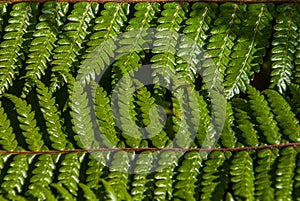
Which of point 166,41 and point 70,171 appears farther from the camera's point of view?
point 166,41

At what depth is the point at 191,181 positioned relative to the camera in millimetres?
1642

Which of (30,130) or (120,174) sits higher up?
(30,130)

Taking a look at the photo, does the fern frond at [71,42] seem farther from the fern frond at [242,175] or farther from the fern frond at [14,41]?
the fern frond at [242,175]

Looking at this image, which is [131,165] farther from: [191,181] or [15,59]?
[15,59]

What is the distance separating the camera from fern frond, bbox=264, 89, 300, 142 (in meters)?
1.69

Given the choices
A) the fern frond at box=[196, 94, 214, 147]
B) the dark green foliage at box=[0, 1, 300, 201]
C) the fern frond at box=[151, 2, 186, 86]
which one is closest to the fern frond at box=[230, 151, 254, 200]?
the dark green foliage at box=[0, 1, 300, 201]

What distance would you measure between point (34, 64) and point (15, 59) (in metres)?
0.08

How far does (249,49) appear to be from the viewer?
6.22ft

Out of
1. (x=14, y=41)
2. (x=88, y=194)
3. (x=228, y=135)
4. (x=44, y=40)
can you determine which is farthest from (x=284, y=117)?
(x=14, y=41)

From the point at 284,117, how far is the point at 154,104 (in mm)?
460

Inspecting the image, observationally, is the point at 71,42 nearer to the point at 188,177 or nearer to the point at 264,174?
the point at 188,177

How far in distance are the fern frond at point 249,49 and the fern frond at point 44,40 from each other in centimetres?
70

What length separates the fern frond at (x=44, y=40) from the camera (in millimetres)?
1895

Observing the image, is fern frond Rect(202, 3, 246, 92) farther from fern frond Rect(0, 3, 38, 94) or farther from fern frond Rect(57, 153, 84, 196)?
fern frond Rect(0, 3, 38, 94)
